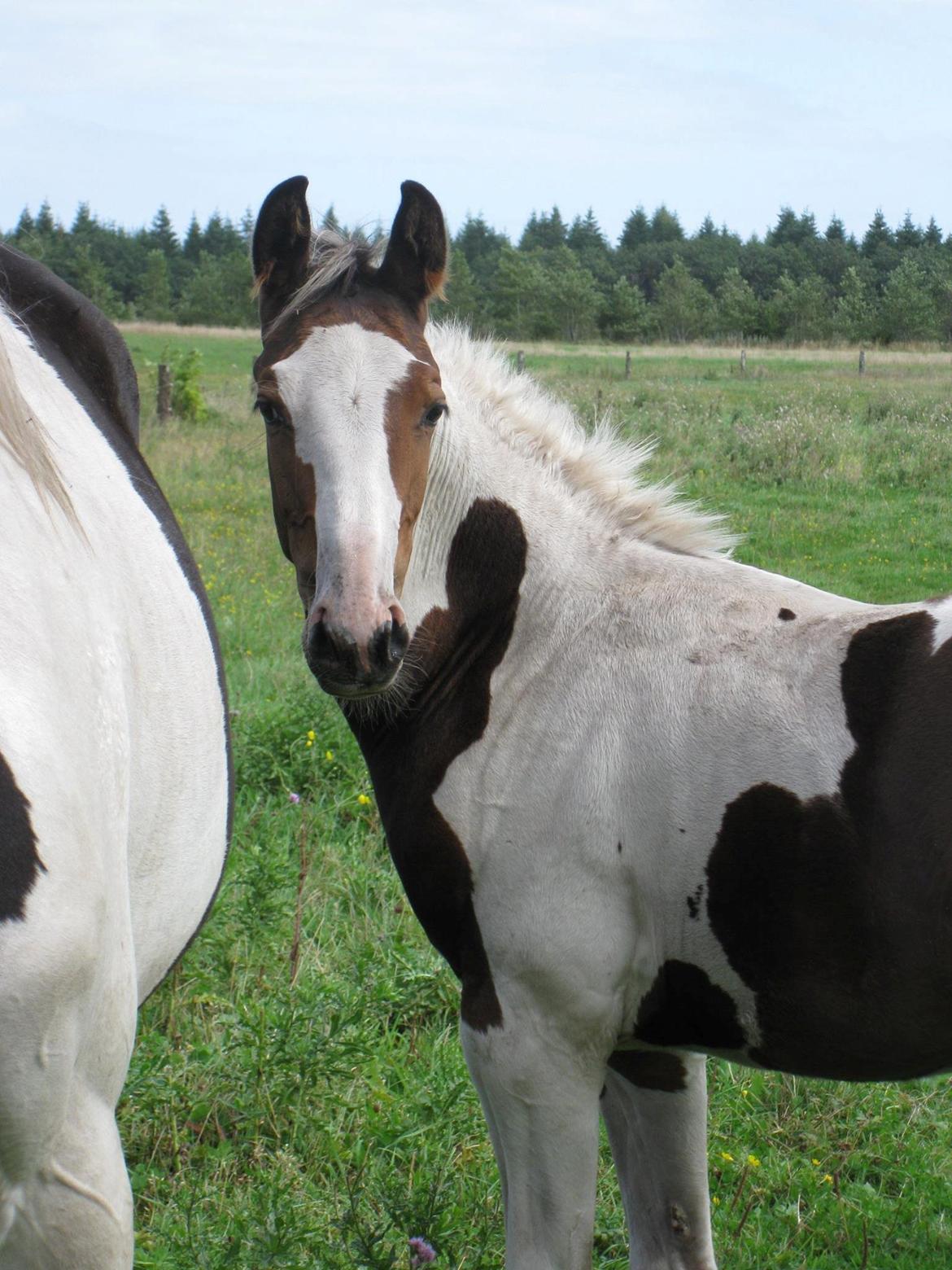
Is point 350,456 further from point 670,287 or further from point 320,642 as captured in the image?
point 670,287

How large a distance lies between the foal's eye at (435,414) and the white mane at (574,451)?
0.17 m

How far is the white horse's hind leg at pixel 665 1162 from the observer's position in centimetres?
224

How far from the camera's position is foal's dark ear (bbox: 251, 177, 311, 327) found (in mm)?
2400

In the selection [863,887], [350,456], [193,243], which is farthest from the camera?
[193,243]

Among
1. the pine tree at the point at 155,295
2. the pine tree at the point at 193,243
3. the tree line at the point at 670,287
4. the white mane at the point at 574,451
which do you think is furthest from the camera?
the pine tree at the point at 193,243

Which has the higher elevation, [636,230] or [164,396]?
[636,230]

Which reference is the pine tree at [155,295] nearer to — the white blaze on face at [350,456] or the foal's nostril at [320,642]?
the white blaze on face at [350,456]

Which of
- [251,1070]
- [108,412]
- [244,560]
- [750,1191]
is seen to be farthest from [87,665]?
[244,560]

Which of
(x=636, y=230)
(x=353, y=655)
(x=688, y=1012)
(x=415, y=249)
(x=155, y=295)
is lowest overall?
(x=688, y=1012)

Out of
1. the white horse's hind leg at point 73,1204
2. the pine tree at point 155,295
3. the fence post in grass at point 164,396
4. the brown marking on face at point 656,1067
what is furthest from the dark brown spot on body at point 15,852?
the pine tree at point 155,295

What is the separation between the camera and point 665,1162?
226cm

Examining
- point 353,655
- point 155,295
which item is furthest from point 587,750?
point 155,295

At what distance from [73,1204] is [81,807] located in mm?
373

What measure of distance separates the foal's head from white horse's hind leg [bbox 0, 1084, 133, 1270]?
39.1 inches
